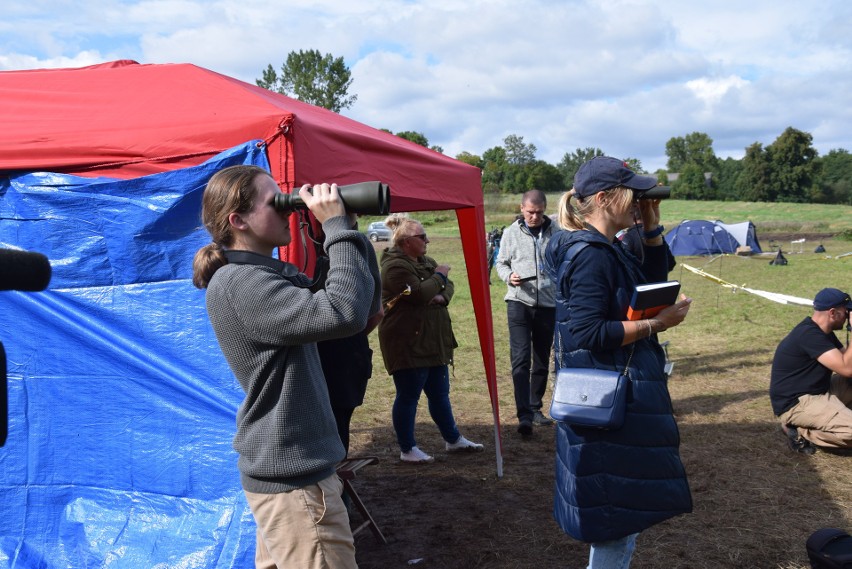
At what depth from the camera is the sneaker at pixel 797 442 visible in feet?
16.6

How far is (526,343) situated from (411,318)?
46.7 inches

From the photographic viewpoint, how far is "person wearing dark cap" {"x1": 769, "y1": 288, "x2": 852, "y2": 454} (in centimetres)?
490

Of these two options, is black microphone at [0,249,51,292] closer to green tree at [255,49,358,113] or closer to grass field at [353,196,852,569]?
grass field at [353,196,852,569]

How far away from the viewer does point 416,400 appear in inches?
193

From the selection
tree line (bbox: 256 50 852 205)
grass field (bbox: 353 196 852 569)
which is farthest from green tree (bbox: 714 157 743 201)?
grass field (bbox: 353 196 852 569)

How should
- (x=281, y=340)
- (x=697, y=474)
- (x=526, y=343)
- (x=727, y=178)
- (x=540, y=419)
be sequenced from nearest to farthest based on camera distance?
(x=281, y=340) → (x=697, y=474) → (x=526, y=343) → (x=540, y=419) → (x=727, y=178)

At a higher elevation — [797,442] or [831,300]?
[831,300]

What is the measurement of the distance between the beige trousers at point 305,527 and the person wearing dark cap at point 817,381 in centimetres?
413

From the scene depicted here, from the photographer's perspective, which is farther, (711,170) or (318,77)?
(711,170)

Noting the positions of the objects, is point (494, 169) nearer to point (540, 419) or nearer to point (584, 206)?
point (540, 419)

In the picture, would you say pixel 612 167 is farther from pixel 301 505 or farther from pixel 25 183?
pixel 25 183

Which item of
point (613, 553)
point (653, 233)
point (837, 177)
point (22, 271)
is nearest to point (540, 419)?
point (653, 233)

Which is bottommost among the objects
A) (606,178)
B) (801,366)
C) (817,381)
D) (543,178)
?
(817,381)

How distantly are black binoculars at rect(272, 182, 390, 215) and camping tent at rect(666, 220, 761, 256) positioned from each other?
82.0 feet
